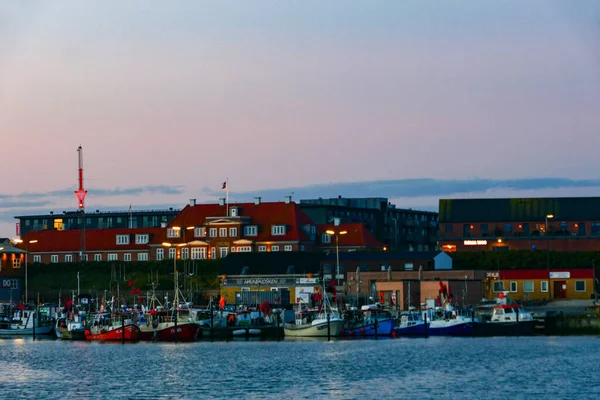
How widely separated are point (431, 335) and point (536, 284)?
2708 centimetres

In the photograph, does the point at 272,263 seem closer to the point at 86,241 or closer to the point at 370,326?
the point at 370,326

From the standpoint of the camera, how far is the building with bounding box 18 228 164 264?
19200cm

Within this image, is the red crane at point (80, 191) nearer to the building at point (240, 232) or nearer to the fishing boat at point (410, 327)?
the building at point (240, 232)

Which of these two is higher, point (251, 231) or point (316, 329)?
point (251, 231)

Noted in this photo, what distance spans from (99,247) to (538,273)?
7432 cm

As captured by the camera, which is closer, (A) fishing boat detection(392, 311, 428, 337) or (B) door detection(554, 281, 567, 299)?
(A) fishing boat detection(392, 311, 428, 337)

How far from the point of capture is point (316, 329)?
12000cm

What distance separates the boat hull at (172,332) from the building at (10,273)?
40320 mm

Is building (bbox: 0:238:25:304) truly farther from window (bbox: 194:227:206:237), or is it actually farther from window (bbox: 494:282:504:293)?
window (bbox: 494:282:504:293)

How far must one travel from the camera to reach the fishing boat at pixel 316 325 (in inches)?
4690

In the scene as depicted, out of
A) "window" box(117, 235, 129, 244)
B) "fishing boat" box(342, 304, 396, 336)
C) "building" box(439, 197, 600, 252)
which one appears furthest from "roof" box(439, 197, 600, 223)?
"fishing boat" box(342, 304, 396, 336)

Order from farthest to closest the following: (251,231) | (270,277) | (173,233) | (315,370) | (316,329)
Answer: (173,233), (251,231), (270,277), (316,329), (315,370)

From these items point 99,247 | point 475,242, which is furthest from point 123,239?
point 475,242

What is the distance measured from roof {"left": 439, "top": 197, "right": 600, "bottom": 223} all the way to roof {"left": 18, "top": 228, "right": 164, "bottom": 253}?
43.2m
